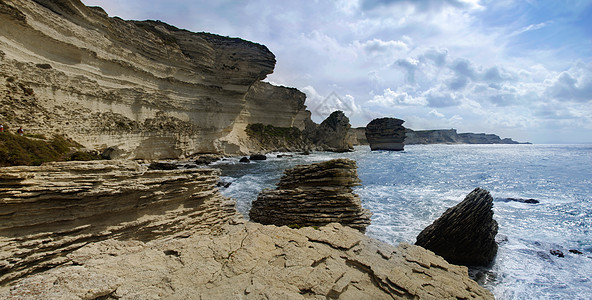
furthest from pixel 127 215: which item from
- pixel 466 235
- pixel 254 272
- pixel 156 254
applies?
pixel 466 235

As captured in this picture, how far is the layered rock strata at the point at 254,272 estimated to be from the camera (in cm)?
351

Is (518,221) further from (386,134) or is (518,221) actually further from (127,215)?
(386,134)

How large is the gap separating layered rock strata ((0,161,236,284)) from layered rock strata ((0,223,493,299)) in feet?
4.75

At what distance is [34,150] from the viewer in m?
17.8

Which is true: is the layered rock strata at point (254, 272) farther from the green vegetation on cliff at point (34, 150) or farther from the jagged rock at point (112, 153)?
the jagged rock at point (112, 153)

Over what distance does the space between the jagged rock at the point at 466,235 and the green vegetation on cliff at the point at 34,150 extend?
2161 centimetres

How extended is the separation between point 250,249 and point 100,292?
230cm

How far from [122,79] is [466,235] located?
37.5 metres

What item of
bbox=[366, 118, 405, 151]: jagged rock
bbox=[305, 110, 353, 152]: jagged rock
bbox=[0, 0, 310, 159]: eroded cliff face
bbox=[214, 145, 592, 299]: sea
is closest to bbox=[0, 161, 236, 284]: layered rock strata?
bbox=[214, 145, 592, 299]: sea

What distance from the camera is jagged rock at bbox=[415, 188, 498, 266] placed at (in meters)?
9.41

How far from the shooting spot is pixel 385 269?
4844 millimetres

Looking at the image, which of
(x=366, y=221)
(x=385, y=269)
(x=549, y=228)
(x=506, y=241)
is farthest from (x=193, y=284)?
(x=549, y=228)

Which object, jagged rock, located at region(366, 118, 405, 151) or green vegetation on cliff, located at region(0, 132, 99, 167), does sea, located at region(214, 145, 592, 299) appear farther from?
jagged rock, located at region(366, 118, 405, 151)

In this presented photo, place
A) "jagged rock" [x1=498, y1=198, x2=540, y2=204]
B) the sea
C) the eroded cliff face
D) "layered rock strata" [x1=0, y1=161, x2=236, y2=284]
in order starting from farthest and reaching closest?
1. the eroded cliff face
2. "jagged rock" [x1=498, y1=198, x2=540, y2=204]
3. the sea
4. "layered rock strata" [x1=0, y1=161, x2=236, y2=284]
